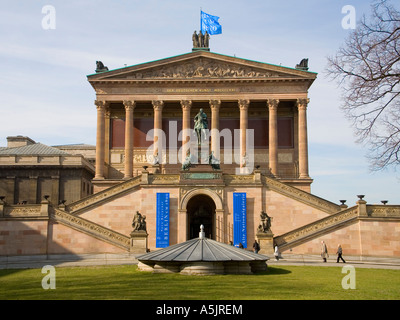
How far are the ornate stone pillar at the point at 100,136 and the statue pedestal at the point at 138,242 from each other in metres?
25.5

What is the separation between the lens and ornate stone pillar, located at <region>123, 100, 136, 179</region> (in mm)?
64812

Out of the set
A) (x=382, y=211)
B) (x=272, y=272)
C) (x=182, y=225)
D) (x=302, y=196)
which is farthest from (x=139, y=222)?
(x=382, y=211)

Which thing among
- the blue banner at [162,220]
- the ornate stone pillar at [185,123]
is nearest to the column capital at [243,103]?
the ornate stone pillar at [185,123]

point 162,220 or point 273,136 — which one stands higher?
point 273,136

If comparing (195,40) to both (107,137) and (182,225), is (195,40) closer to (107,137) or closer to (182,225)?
(107,137)

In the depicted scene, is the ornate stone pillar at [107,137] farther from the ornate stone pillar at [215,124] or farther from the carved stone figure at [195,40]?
the carved stone figure at [195,40]

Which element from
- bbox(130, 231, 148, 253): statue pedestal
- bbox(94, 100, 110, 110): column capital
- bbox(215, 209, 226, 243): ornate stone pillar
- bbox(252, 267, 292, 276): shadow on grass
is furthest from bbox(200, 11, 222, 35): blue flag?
bbox(252, 267, 292, 276): shadow on grass

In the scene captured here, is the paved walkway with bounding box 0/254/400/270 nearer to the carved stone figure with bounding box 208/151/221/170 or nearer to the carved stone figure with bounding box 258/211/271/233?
the carved stone figure with bounding box 258/211/271/233

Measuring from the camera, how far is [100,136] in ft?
215

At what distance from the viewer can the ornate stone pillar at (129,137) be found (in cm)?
6481

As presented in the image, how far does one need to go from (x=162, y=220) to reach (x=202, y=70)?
25.3 m

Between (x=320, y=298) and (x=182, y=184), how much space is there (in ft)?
96.4
